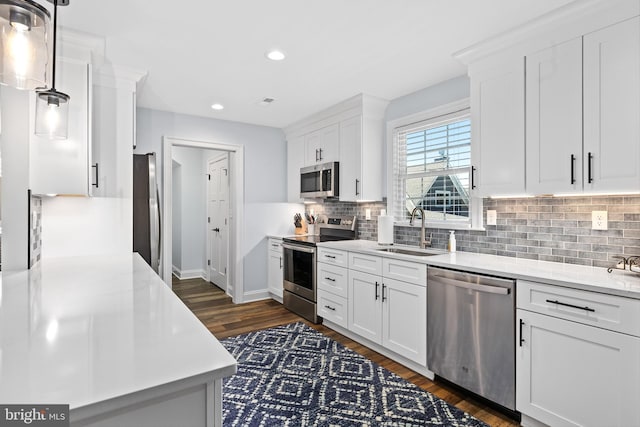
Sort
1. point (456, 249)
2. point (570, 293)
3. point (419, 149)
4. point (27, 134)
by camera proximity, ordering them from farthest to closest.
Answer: point (419, 149) < point (456, 249) < point (27, 134) < point (570, 293)

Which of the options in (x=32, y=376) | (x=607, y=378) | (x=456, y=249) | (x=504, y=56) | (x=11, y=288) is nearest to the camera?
(x=32, y=376)

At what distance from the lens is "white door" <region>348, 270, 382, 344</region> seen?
2895 mm

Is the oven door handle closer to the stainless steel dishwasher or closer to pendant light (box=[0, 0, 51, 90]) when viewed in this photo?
the stainless steel dishwasher

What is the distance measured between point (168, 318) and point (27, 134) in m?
1.66

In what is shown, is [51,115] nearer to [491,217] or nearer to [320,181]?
[320,181]

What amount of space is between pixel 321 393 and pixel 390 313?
0.85 m

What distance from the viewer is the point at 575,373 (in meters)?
1.71

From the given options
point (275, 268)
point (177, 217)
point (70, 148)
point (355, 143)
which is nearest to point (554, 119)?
point (355, 143)

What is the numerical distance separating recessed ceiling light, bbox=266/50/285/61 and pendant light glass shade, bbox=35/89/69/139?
4.67ft

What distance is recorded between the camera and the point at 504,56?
91.4 inches

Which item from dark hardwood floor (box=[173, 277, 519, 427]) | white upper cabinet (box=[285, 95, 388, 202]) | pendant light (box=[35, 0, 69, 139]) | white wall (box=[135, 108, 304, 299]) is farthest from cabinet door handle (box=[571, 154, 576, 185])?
white wall (box=[135, 108, 304, 299])

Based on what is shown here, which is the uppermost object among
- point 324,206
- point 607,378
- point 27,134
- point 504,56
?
point 504,56

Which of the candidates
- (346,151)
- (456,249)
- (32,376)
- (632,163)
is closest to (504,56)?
(632,163)

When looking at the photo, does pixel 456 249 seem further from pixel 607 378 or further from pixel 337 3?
pixel 337 3
